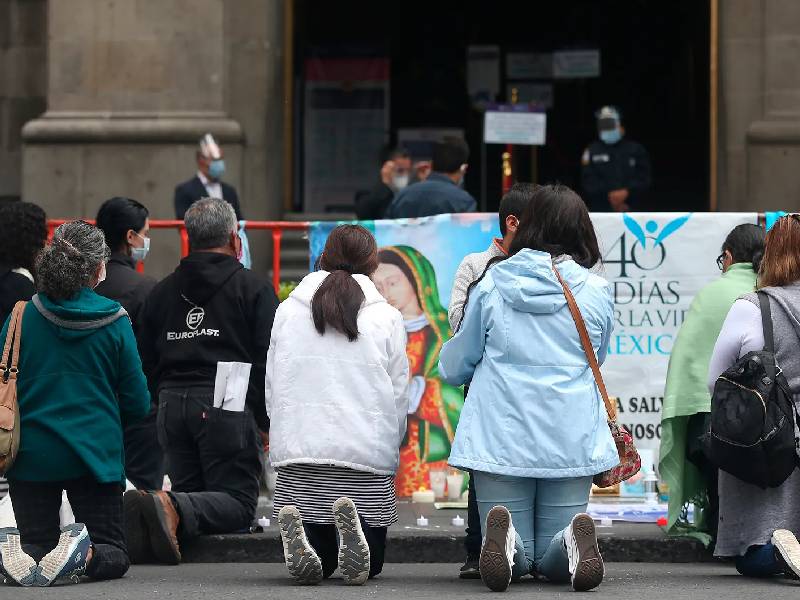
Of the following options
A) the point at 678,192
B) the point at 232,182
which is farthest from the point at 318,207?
the point at 678,192

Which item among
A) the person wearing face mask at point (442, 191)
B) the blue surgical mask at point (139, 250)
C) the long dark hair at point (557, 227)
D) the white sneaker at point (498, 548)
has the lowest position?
the white sneaker at point (498, 548)

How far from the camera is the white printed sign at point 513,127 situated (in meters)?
14.7

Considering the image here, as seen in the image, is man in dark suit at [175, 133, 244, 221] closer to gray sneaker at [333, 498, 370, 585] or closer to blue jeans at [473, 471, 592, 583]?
gray sneaker at [333, 498, 370, 585]

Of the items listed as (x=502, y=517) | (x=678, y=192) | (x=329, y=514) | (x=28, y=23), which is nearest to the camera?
(x=502, y=517)

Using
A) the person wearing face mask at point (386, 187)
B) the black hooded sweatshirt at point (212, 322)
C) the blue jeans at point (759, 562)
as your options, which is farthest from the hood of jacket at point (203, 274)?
the person wearing face mask at point (386, 187)

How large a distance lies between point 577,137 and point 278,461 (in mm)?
10613

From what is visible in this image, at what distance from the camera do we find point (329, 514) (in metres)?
7.71

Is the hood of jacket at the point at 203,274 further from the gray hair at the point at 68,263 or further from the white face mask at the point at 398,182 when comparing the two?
the white face mask at the point at 398,182

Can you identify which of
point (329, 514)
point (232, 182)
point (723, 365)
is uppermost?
point (232, 182)

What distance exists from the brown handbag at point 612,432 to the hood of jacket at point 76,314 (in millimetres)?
2090

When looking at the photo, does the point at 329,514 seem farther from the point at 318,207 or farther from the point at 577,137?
the point at 577,137

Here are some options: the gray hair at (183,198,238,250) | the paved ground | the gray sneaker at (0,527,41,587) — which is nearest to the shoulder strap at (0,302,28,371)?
the gray sneaker at (0,527,41,587)

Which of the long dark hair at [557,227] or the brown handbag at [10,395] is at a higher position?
the long dark hair at [557,227]

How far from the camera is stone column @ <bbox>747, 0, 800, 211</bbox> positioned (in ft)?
48.1
